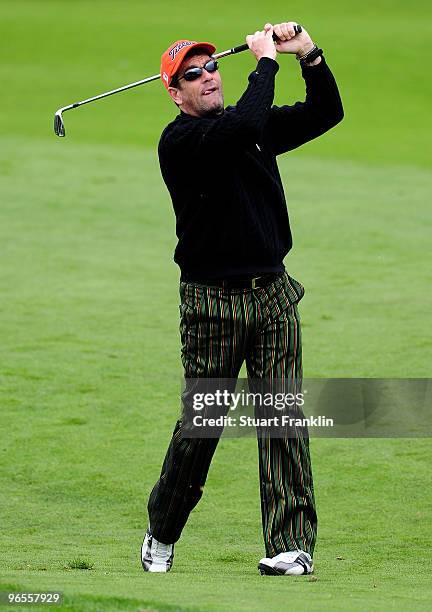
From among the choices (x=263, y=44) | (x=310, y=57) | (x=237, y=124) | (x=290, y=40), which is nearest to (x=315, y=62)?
(x=310, y=57)

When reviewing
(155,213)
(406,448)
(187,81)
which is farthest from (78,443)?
(155,213)

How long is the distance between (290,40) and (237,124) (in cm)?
65

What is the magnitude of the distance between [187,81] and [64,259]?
7.87 meters

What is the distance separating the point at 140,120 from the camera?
23.4 m

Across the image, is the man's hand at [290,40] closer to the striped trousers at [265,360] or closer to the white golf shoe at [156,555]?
the striped trousers at [265,360]

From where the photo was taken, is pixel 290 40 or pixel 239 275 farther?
pixel 290 40

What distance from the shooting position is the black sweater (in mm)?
4910

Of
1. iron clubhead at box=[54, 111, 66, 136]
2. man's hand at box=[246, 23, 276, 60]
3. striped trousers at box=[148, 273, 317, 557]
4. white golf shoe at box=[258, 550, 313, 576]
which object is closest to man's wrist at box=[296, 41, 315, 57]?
man's hand at box=[246, 23, 276, 60]

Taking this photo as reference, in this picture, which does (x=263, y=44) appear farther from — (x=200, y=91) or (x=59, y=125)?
(x=59, y=125)

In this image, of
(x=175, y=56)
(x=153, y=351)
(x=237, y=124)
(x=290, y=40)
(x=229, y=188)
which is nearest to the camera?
(x=237, y=124)

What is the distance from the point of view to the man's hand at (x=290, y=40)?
5305 millimetres

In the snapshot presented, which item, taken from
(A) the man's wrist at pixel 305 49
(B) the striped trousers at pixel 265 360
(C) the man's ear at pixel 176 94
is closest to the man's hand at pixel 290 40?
(A) the man's wrist at pixel 305 49

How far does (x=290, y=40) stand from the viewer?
534 centimetres

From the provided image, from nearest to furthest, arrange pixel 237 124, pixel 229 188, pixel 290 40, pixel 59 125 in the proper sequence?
1. pixel 237 124
2. pixel 229 188
3. pixel 290 40
4. pixel 59 125
